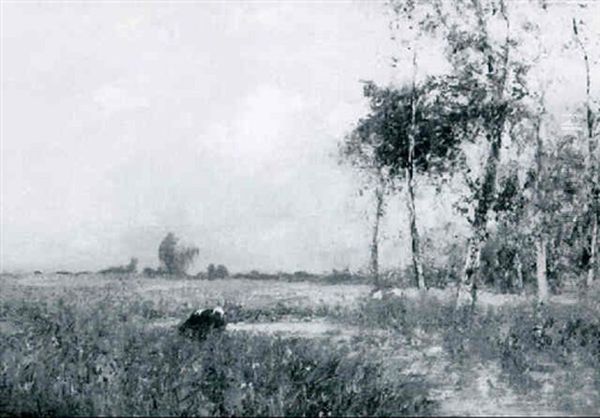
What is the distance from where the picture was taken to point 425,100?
26406 mm

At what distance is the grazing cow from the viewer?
16925 mm

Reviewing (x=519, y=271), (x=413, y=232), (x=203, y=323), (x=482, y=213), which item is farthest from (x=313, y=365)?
(x=519, y=271)

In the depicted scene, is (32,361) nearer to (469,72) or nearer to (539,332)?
(539,332)

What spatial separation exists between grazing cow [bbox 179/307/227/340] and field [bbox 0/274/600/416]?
1.16 metres

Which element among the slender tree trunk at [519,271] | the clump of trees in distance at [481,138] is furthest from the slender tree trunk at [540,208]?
the slender tree trunk at [519,271]

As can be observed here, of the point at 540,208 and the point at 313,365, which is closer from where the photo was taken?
the point at 313,365

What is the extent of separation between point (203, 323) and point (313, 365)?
5.87 m

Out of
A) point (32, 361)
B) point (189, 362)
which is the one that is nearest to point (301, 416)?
point (189, 362)

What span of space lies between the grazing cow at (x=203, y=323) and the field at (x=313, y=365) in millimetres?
1161

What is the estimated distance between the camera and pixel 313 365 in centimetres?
1230

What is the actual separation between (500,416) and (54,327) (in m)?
8.00

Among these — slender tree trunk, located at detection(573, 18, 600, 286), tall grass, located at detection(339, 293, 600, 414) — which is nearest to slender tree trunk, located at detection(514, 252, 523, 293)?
slender tree trunk, located at detection(573, 18, 600, 286)

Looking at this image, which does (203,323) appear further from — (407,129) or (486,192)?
(407,129)

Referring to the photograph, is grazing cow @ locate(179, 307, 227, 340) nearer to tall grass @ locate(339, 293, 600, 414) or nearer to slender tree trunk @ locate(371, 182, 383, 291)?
tall grass @ locate(339, 293, 600, 414)
